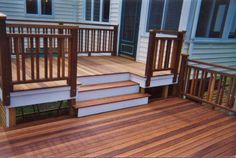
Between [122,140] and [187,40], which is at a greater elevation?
[187,40]

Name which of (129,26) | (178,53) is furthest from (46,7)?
(178,53)

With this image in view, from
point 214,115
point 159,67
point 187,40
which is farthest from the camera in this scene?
point 187,40

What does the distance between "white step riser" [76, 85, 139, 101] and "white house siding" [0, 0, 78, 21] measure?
181 inches

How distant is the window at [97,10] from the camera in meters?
6.88

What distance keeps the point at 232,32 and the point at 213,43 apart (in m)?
1.02

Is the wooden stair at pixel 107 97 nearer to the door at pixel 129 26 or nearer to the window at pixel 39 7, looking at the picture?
the door at pixel 129 26

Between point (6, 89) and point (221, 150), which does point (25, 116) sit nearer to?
point (6, 89)

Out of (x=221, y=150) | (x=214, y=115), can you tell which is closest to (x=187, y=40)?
Answer: (x=214, y=115)

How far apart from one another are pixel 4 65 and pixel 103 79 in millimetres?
1978

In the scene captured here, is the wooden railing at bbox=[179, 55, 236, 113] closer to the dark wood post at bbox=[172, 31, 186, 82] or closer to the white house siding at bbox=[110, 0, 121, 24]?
the dark wood post at bbox=[172, 31, 186, 82]

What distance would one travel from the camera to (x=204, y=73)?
4562 mm

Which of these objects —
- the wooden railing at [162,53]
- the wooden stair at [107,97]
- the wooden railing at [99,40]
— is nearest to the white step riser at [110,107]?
the wooden stair at [107,97]

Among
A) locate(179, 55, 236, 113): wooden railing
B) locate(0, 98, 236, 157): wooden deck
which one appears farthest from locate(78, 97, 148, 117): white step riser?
locate(179, 55, 236, 113): wooden railing

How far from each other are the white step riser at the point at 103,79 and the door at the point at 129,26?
61.4 inches
